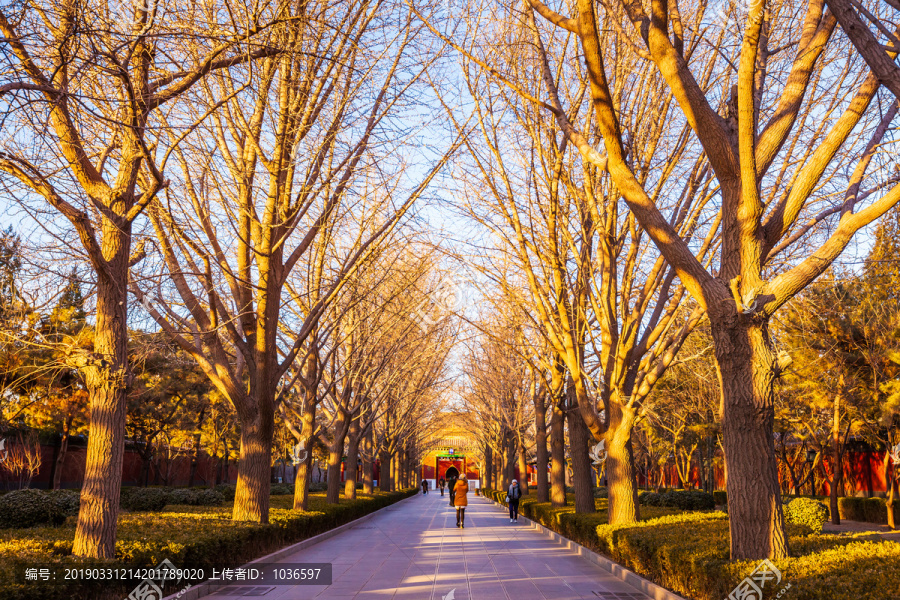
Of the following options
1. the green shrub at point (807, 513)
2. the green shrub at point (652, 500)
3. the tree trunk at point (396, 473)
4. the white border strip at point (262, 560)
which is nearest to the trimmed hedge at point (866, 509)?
the green shrub at point (652, 500)

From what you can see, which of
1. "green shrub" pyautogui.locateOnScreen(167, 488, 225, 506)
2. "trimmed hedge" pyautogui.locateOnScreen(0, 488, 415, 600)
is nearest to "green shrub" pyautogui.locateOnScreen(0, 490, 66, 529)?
"trimmed hedge" pyautogui.locateOnScreen(0, 488, 415, 600)

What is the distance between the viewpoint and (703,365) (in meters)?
22.1

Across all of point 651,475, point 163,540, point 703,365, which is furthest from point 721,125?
point 651,475

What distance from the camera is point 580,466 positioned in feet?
59.8

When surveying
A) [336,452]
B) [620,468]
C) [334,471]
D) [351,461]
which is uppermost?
[336,452]

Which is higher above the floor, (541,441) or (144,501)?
(541,441)

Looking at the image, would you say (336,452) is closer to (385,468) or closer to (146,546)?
(146,546)

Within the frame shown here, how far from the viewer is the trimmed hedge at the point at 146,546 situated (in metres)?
5.96

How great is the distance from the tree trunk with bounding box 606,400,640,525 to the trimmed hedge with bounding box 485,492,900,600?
20.2 inches

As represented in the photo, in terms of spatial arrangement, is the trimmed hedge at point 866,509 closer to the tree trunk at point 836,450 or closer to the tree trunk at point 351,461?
the tree trunk at point 836,450

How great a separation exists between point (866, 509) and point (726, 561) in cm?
2271

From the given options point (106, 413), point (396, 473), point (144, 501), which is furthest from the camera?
point (396, 473)

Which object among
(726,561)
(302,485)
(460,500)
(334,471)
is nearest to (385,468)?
(334,471)

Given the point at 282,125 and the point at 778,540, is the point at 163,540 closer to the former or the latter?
the point at 282,125
